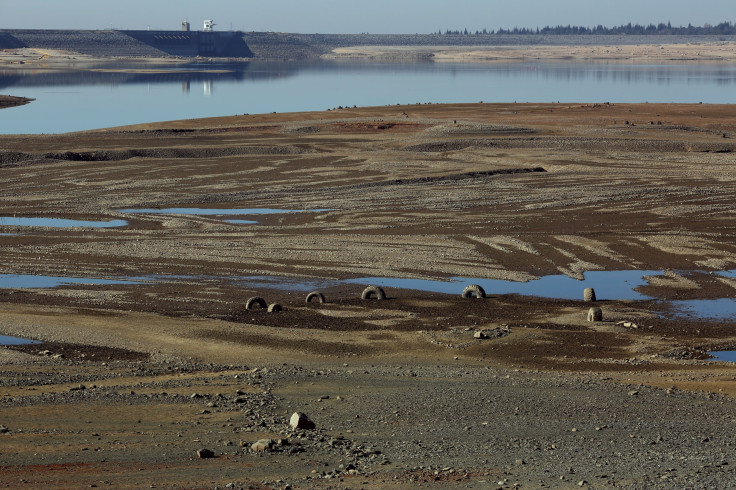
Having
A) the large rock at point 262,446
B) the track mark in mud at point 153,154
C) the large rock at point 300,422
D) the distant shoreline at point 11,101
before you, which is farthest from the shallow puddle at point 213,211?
the distant shoreline at point 11,101

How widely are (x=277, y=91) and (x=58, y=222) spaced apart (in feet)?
250

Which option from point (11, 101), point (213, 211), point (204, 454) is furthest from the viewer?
point (11, 101)

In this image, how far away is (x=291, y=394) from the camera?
16.4 meters

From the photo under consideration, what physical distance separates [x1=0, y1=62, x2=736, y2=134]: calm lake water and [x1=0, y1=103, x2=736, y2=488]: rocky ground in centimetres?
3203

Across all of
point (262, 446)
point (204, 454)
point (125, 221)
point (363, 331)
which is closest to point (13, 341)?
point (363, 331)

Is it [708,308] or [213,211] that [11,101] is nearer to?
[213,211]

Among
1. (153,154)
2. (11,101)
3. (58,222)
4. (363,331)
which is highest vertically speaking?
(11,101)

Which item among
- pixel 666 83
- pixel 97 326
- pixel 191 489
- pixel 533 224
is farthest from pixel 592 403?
pixel 666 83

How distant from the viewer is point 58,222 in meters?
34.6

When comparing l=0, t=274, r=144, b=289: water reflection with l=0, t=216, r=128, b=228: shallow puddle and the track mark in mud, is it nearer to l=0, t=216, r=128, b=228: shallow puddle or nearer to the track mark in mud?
l=0, t=216, r=128, b=228: shallow puddle

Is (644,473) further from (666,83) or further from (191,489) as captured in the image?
(666,83)

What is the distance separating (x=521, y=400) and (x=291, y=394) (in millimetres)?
3661

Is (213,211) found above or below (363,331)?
above

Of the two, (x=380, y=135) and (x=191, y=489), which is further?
(x=380, y=135)
